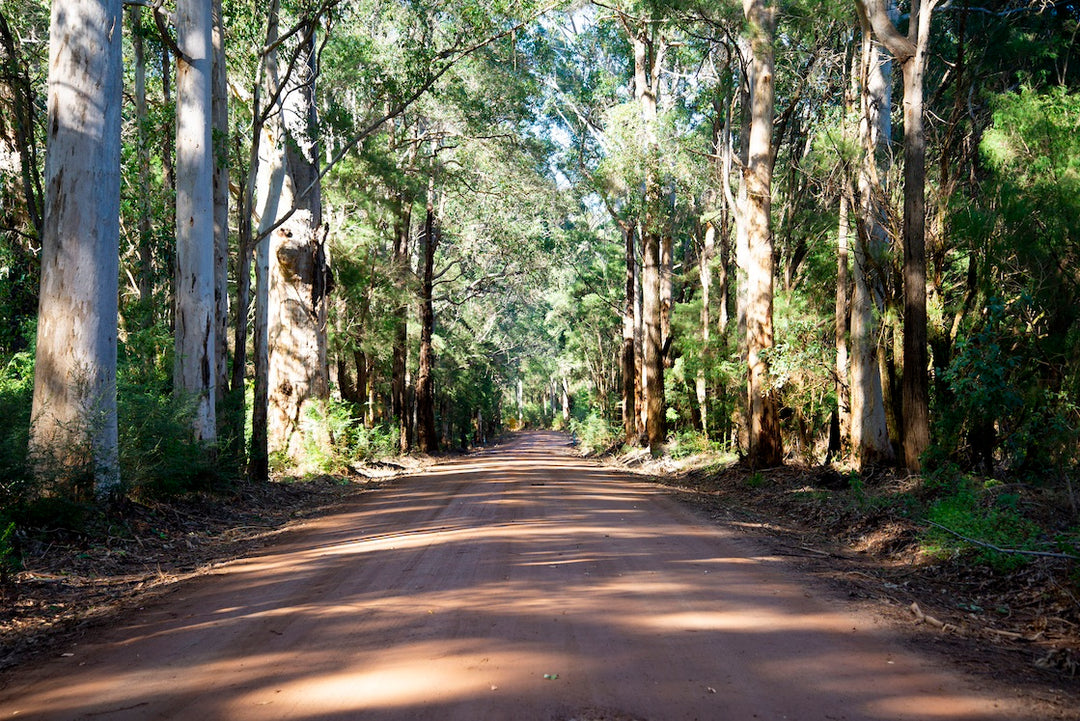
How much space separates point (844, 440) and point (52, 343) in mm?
13864

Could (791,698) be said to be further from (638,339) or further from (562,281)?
(562,281)

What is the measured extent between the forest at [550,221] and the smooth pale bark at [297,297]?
68 mm

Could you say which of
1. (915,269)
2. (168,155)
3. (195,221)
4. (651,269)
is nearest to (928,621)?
(915,269)

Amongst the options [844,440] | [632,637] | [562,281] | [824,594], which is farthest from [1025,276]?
[562,281]

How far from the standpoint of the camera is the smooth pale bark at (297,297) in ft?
60.5

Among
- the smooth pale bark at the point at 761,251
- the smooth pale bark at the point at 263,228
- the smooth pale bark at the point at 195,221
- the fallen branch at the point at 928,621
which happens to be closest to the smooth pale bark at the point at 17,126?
the smooth pale bark at the point at 195,221

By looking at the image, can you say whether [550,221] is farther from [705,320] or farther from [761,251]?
[761,251]

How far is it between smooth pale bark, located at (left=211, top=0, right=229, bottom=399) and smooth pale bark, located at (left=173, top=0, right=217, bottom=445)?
54.1 inches

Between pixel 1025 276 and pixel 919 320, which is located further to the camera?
pixel 1025 276

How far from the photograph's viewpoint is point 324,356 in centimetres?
1988

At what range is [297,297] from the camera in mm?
18953

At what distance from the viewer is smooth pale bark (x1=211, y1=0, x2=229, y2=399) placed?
13.9 m

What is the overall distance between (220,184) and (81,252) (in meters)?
5.94

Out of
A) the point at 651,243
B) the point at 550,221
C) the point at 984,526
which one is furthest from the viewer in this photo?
the point at 550,221
